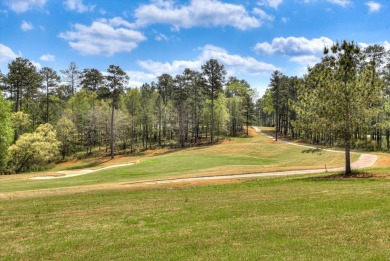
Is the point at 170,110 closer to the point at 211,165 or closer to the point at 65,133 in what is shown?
the point at 65,133

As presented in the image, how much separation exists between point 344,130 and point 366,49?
4054cm

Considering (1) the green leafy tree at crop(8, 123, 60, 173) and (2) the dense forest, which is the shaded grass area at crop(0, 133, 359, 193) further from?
(1) the green leafy tree at crop(8, 123, 60, 173)

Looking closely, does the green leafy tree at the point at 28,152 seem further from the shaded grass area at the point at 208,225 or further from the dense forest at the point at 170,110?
the shaded grass area at the point at 208,225

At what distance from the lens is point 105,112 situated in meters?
70.8

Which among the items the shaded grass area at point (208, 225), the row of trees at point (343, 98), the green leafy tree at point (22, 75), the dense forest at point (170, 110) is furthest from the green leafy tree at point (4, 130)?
the row of trees at point (343, 98)

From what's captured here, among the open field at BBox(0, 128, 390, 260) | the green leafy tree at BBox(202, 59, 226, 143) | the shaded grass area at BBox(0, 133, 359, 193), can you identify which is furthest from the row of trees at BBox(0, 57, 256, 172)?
the open field at BBox(0, 128, 390, 260)

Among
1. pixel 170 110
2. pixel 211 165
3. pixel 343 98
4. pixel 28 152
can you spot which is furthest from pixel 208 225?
pixel 170 110

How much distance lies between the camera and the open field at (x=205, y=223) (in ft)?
28.9

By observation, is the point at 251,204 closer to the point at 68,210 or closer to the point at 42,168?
the point at 68,210

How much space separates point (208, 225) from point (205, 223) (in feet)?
1.03

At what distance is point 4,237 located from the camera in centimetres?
1141

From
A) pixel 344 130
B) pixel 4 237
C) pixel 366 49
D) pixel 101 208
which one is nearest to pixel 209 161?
pixel 344 130

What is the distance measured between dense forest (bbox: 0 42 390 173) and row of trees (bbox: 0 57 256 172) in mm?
186

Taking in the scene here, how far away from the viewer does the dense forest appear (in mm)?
22125
